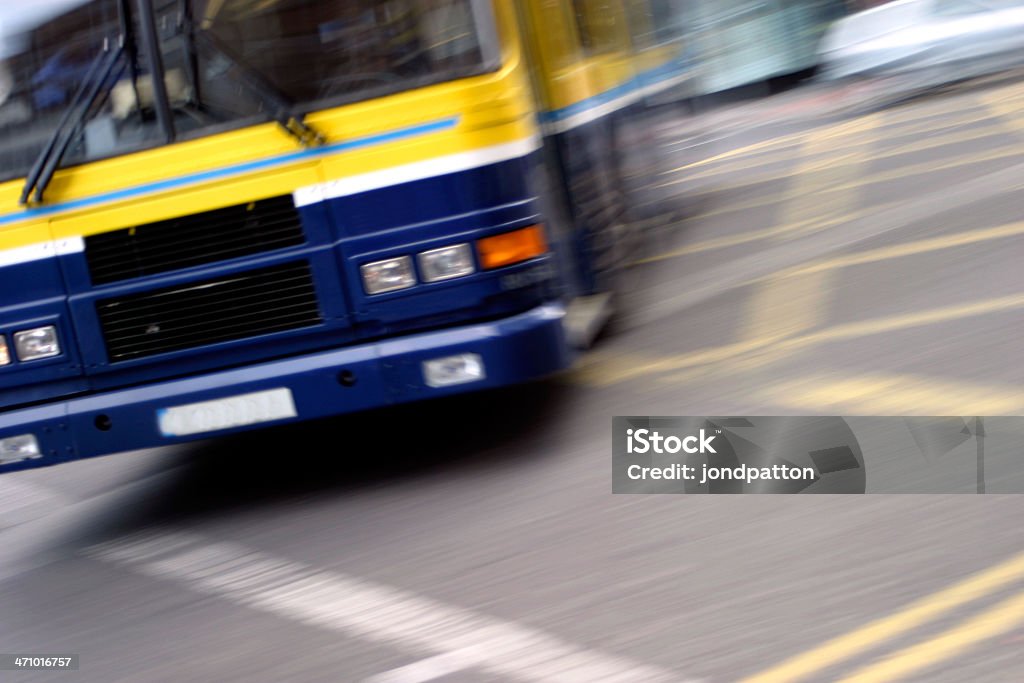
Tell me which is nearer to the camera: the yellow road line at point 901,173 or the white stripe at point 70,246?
the white stripe at point 70,246

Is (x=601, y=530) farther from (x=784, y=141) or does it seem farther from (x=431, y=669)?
(x=784, y=141)

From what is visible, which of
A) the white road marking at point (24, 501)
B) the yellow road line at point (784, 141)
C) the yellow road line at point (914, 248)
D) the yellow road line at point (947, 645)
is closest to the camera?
the yellow road line at point (947, 645)

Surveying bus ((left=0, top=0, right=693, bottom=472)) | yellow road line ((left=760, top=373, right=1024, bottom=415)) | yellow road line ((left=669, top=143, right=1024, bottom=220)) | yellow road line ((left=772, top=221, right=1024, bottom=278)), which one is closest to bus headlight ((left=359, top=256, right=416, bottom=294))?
bus ((left=0, top=0, right=693, bottom=472))

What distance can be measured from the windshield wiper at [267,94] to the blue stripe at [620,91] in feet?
4.11

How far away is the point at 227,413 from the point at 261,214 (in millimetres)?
842

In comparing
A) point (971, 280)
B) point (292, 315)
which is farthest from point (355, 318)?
point (971, 280)

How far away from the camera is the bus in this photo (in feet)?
19.2

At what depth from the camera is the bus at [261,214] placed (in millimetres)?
5859

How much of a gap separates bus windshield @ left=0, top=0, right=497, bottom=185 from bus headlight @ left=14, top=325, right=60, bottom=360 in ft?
2.24

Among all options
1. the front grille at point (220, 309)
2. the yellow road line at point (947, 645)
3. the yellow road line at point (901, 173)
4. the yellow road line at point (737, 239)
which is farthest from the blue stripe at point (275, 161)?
the yellow road line at point (901, 173)

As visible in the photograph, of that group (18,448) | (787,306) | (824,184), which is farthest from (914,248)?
(18,448)

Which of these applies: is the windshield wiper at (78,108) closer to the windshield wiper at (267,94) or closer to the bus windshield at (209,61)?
the bus windshield at (209,61)

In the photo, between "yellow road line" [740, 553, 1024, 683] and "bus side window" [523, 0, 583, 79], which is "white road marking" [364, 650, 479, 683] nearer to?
"yellow road line" [740, 553, 1024, 683]

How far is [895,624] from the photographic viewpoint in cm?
401
